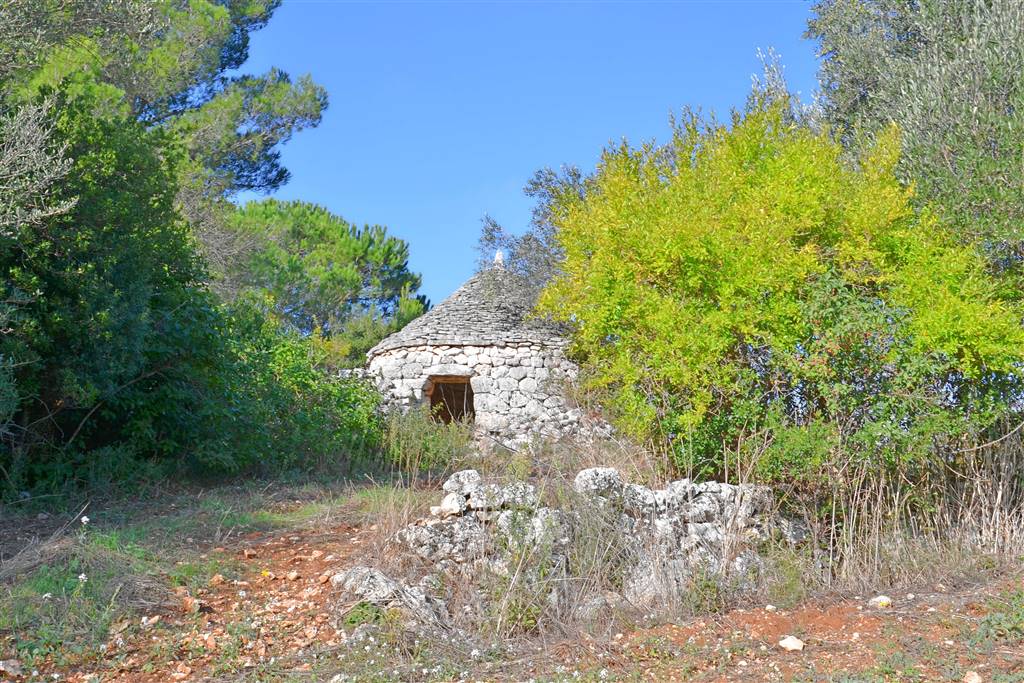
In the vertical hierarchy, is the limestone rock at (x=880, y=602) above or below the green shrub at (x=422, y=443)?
below

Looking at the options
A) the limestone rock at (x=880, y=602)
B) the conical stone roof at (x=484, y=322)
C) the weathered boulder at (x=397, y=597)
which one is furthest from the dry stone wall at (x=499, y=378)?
the weathered boulder at (x=397, y=597)

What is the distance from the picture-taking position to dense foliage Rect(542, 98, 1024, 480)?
26.8 feet

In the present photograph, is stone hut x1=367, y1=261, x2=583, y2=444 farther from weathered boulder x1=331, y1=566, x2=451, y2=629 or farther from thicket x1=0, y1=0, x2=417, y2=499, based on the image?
weathered boulder x1=331, y1=566, x2=451, y2=629

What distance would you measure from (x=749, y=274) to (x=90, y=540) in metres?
6.02

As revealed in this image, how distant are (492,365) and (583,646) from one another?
438 inches

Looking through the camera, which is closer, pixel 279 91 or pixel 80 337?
pixel 80 337

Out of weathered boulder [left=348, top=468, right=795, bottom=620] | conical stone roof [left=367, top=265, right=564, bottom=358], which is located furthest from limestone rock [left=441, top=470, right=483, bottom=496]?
conical stone roof [left=367, top=265, right=564, bottom=358]

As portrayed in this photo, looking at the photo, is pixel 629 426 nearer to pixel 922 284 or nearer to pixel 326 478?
pixel 922 284

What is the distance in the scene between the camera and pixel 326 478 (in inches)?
469

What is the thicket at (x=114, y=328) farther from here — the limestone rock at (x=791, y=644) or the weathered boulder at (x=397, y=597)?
the limestone rock at (x=791, y=644)

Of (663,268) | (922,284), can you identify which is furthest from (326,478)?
(922,284)

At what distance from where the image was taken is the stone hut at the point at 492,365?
55.7 ft

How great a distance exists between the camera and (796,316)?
8398 millimetres

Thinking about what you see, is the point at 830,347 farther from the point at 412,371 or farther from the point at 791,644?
the point at 412,371
